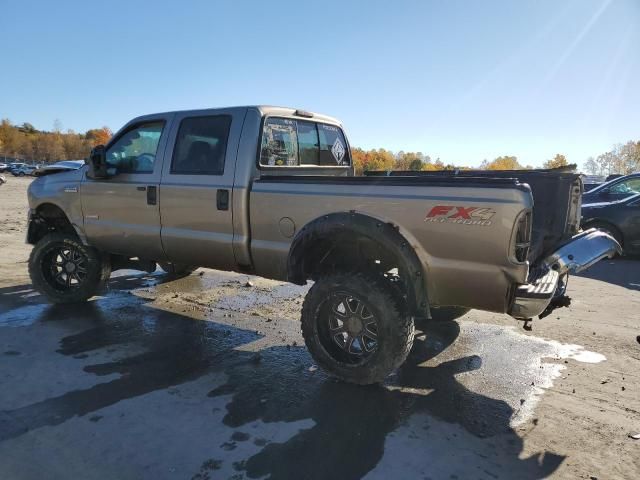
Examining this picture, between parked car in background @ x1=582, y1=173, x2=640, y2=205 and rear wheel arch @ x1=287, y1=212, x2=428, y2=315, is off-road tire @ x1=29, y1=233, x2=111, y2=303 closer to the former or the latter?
rear wheel arch @ x1=287, y1=212, x2=428, y2=315

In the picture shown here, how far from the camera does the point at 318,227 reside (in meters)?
3.70

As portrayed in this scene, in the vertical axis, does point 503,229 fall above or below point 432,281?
above

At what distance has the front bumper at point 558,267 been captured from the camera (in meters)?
3.20

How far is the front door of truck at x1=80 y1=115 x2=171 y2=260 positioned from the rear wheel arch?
1.82 metres

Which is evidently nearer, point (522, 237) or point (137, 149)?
point (522, 237)

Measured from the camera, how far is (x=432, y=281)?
3.41m

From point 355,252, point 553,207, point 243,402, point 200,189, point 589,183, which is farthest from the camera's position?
point 589,183

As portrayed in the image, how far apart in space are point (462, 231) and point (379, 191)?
0.66 metres

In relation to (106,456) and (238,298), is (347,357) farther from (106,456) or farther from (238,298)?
(238,298)

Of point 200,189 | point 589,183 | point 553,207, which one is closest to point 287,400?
point 200,189

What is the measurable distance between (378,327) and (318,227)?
874 millimetres

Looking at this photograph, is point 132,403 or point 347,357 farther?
point 347,357

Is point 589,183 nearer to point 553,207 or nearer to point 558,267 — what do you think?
point 553,207

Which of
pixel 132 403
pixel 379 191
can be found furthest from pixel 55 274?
pixel 379 191
